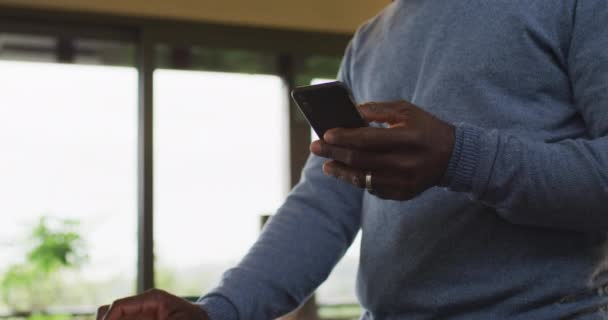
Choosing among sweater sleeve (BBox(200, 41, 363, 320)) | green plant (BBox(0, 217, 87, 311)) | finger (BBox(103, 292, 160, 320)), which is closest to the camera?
finger (BBox(103, 292, 160, 320))

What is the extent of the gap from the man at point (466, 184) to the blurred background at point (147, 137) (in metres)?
2.73

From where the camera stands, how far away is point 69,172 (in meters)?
3.96

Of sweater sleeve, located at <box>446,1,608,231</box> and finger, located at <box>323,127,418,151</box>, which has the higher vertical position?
finger, located at <box>323,127,418,151</box>

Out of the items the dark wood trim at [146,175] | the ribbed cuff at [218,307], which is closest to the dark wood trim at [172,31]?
the dark wood trim at [146,175]

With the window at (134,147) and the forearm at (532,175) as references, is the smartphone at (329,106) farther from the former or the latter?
the window at (134,147)

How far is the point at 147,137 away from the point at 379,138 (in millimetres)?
3115

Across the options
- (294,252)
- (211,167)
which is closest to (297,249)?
(294,252)

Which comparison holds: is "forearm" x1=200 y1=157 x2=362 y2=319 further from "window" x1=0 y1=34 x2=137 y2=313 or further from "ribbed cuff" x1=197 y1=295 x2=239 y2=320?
"window" x1=0 y1=34 x2=137 y2=313

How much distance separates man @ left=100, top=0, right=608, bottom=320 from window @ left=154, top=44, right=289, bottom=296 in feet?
9.08

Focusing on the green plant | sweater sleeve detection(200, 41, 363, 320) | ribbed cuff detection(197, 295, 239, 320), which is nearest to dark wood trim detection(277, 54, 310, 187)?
the green plant

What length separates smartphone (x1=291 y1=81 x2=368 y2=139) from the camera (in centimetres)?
69

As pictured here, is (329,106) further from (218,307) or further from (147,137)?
(147,137)

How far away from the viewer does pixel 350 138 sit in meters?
0.65

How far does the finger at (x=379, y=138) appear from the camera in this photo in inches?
24.4
